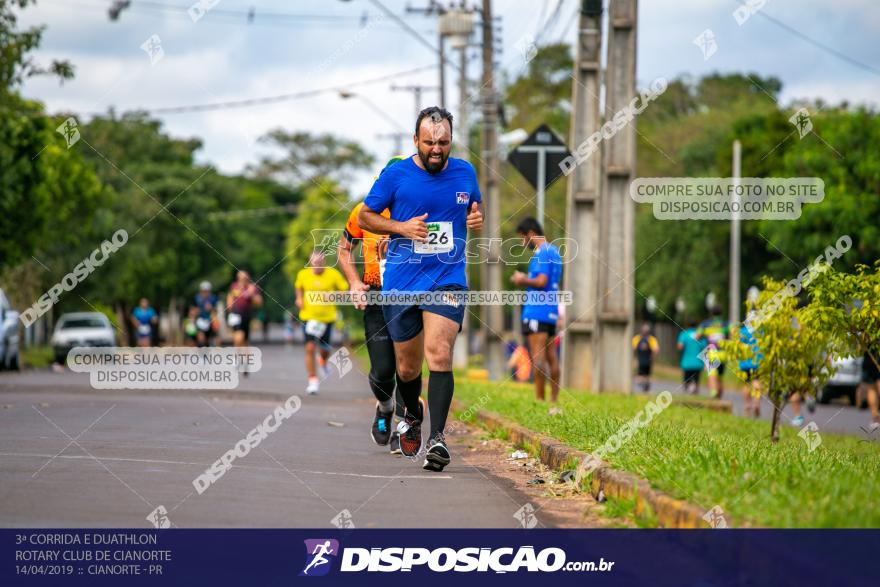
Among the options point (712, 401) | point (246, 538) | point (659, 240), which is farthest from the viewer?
point (659, 240)

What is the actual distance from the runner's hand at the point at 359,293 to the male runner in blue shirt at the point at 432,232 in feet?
2.95

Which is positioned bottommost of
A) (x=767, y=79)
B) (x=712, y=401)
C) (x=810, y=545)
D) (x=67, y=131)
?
(x=712, y=401)

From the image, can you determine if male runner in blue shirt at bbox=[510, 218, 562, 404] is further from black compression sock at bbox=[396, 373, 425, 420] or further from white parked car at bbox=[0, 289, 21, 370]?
white parked car at bbox=[0, 289, 21, 370]

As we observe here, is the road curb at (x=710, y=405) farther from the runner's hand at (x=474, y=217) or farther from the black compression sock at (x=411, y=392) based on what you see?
the runner's hand at (x=474, y=217)

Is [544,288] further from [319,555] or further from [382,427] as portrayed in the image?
[319,555]

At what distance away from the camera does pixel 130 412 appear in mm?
13398

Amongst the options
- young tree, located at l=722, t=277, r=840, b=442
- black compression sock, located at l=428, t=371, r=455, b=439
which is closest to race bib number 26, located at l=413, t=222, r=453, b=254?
Answer: black compression sock, located at l=428, t=371, r=455, b=439

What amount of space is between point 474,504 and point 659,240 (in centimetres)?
5802

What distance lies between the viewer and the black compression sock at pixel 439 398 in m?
8.93

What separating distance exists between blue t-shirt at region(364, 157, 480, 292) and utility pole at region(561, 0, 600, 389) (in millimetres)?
9854

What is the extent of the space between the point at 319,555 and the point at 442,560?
511mm

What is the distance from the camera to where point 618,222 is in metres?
18.4

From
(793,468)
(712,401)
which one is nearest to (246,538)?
(793,468)

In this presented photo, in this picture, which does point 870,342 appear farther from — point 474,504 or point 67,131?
point 67,131
